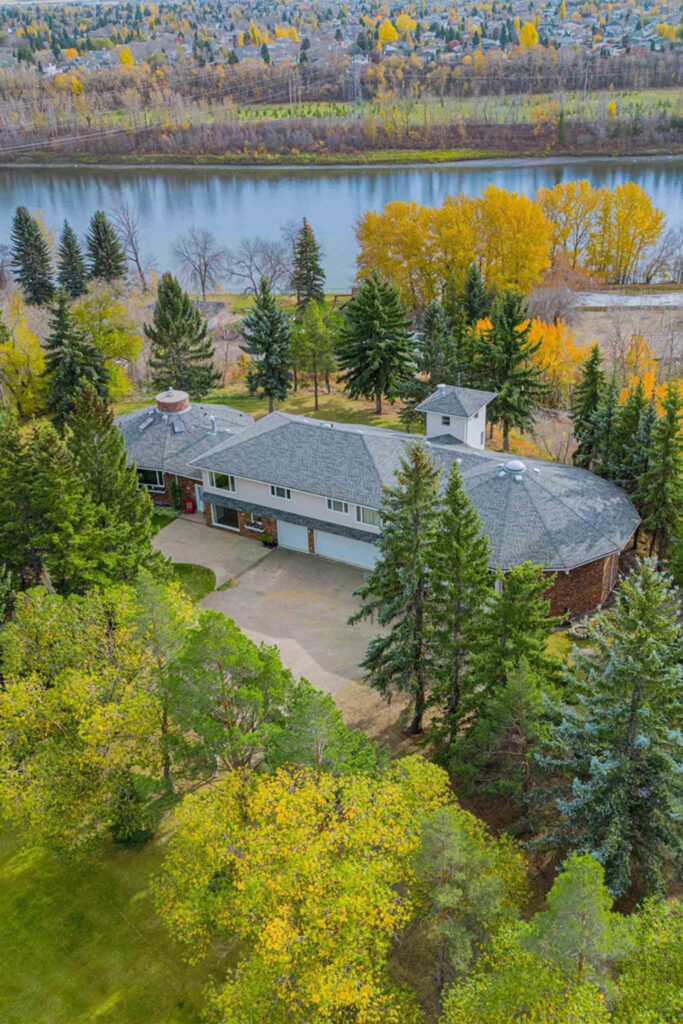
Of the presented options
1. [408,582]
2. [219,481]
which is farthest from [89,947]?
[219,481]

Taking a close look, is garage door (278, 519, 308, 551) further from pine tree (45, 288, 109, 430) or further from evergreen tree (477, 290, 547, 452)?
pine tree (45, 288, 109, 430)

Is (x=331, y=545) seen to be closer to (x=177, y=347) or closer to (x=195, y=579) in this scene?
(x=195, y=579)

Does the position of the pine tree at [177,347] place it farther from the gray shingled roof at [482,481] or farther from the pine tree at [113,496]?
the pine tree at [113,496]

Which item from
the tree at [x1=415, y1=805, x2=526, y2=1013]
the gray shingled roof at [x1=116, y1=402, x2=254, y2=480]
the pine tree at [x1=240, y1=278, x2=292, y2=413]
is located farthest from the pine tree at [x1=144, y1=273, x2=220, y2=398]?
the tree at [x1=415, y1=805, x2=526, y2=1013]

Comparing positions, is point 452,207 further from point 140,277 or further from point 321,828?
point 321,828

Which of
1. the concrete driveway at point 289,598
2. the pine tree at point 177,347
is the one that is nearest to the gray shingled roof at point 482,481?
the concrete driveway at point 289,598

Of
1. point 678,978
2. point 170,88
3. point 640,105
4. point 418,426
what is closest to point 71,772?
point 678,978
